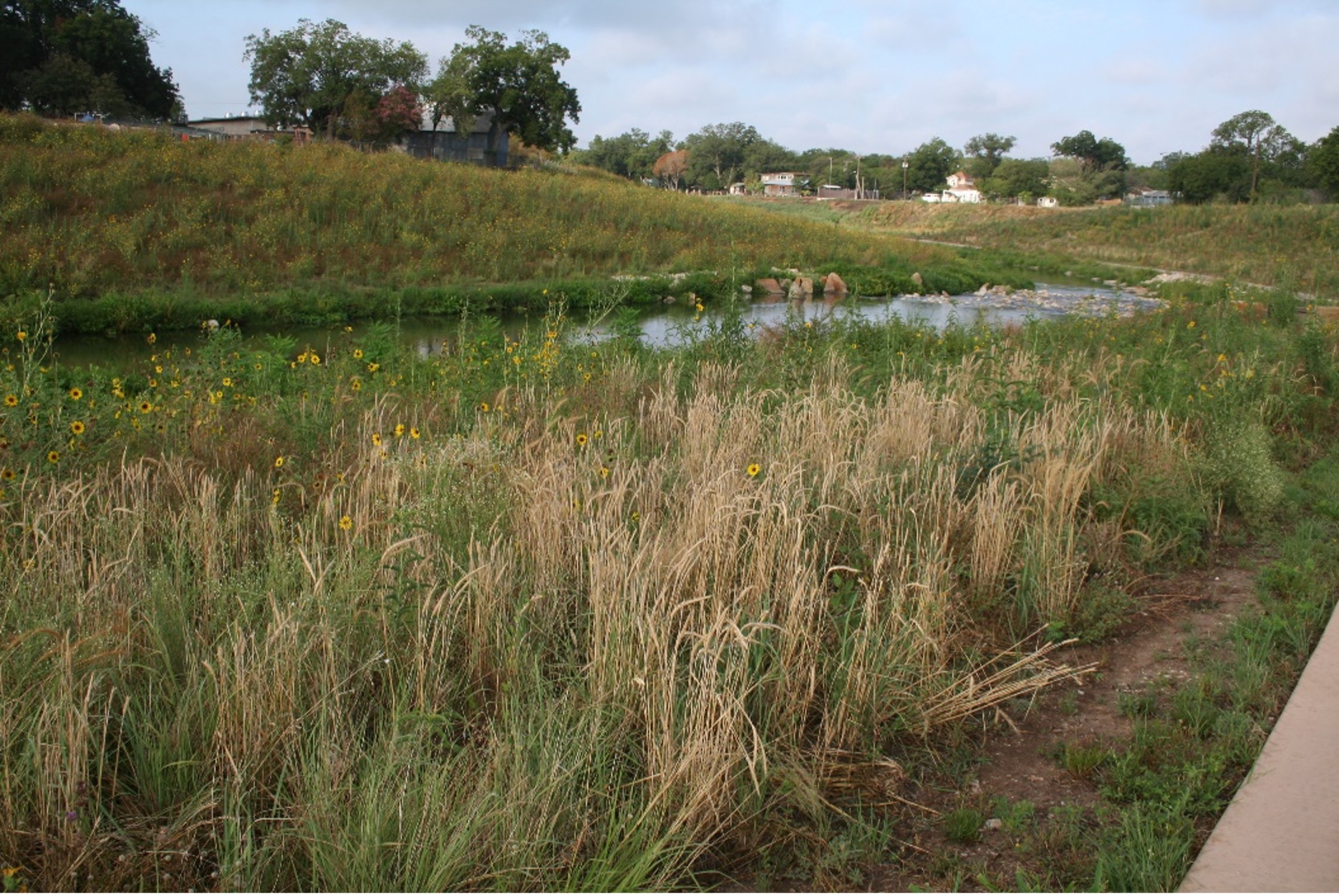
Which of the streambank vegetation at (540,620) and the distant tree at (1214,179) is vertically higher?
the distant tree at (1214,179)

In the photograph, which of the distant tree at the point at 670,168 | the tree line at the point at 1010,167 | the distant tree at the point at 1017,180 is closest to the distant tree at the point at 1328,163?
the tree line at the point at 1010,167

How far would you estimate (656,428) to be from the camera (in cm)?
677

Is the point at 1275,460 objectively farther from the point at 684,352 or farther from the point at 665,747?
the point at 665,747

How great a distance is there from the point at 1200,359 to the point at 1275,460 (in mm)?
2672

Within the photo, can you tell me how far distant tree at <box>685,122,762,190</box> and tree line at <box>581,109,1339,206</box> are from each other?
0.43 feet

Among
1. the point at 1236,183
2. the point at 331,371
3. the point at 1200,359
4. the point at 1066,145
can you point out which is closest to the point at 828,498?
the point at 331,371

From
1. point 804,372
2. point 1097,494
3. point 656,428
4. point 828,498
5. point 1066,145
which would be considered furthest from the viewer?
point 1066,145

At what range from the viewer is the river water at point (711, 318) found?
43.1 ft

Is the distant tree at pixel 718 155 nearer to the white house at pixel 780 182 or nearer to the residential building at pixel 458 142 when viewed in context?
the white house at pixel 780 182

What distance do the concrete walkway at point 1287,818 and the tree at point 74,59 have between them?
5398 centimetres

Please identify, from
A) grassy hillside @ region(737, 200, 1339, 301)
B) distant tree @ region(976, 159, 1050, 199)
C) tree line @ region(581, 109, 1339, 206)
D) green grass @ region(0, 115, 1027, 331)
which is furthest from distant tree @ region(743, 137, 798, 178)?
green grass @ region(0, 115, 1027, 331)

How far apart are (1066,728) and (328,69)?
57296 millimetres

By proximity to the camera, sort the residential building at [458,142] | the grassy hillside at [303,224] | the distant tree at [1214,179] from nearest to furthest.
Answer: the grassy hillside at [303,224]
the residential building at [458,142]
the distant tree at [1214,179]

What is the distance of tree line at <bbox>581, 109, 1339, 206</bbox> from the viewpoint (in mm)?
66375
